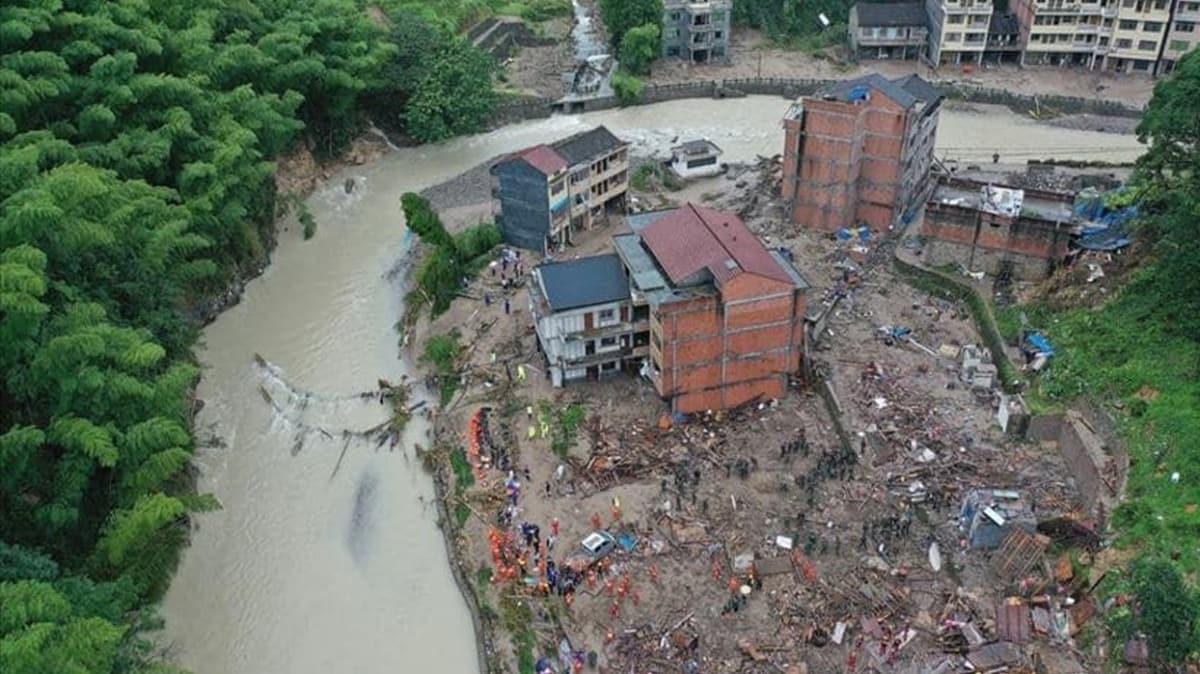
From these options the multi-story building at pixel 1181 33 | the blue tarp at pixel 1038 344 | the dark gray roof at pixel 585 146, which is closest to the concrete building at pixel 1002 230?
the blue tarp at pixel 1038 344

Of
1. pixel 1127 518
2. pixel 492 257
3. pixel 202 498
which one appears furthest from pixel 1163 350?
pixel 202 498

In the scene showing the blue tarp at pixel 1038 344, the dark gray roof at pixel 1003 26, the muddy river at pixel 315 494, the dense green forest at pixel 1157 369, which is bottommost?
the muddy river at pixel 315 494

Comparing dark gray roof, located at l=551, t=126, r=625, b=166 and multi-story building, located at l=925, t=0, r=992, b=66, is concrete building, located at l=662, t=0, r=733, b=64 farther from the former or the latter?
dark gray roof, located at l=551, t=126, r=625, b=166

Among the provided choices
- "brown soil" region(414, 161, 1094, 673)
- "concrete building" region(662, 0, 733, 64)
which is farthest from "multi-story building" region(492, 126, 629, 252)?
"concrete building" region(662, 0, 733, 64)

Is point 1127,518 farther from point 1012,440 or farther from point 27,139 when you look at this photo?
point 27,139

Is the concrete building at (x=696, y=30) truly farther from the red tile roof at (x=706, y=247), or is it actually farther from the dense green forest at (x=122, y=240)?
the red tile roof at (x=706, y=247)

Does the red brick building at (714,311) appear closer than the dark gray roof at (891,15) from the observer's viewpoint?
Yes

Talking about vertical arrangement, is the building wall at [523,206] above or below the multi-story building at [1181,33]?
below
